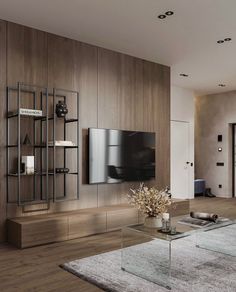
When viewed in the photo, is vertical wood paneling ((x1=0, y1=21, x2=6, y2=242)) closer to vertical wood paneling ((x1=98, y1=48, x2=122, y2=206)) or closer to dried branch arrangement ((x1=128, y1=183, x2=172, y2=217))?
vertical wood paneling ((x1=98, y1=48, x2=122, y2=206))

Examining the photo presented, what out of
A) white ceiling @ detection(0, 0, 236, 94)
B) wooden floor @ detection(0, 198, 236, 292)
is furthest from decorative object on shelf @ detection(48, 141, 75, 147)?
white ceiling @ detection(0, 0, 236, 94)

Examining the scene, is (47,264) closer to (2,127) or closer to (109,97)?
(2,127)

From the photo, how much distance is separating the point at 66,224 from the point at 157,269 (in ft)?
5.32

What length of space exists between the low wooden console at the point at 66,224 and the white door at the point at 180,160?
3038mm

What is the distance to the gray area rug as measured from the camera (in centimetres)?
266

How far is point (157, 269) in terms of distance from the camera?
2.91m

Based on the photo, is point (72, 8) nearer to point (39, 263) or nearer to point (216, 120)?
point (39, 263)

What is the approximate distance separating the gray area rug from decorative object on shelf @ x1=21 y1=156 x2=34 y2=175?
1.41 meters

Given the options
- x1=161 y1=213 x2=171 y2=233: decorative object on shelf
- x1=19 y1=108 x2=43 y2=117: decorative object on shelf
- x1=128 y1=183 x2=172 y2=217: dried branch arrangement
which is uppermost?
x1=19 y1=108 x2=43 y2=117: decorative object on shelf

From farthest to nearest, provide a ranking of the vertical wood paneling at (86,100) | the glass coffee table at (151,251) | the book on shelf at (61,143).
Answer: the vertical wood paneling at (86,100) → the book on shelf at (61,143) → the glass coffee table at (151,251)

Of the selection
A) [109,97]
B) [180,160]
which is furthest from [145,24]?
[180,160]

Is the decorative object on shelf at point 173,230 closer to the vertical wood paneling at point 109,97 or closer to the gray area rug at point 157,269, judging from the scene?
the gray area rug at point 157,269

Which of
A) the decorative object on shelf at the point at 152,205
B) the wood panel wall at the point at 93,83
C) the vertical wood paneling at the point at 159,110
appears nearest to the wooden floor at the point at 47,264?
the wood panel wall at the point at 93,83

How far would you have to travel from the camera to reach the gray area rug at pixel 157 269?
2.66 m
